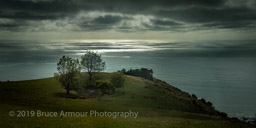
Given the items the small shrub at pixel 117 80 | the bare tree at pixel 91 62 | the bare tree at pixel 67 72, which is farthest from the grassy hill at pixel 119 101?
the bare tree at pixel 91 62

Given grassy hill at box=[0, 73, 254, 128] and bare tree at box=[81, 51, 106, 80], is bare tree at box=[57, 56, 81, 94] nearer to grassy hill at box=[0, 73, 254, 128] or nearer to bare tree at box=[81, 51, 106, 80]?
grassy hill at box=[0, 73, 254, 128]

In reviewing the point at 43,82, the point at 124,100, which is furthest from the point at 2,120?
the point at 43,82

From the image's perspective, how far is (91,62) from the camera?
95.3 metres

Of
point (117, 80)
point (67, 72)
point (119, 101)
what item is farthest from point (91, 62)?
point (119, 101)

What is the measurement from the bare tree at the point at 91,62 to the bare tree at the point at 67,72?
22.5 meters

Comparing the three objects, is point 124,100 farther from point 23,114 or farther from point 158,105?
point 23,114

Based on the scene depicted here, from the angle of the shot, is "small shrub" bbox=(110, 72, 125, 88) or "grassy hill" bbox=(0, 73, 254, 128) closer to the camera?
"grassy hill" bbox=(0, 73, 254, 128)

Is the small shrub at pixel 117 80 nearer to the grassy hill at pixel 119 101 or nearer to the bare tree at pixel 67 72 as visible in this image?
the grassy hill at pixel 119 101

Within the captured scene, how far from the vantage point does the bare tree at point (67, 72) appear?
68.4m

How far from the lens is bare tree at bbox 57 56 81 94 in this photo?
224 feet

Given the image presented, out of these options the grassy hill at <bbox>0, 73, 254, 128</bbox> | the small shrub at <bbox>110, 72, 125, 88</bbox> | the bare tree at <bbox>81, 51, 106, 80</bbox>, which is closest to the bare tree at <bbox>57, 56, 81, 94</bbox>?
the grassy hill at <bbox>0, 73, 254, 128</bbox>

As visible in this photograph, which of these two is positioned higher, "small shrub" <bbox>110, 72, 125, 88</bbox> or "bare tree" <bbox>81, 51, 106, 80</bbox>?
"bare tree" <bbox>81, 51, 106, 80</bbox>

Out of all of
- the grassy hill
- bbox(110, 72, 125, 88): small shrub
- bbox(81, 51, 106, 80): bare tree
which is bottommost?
the grassy hill

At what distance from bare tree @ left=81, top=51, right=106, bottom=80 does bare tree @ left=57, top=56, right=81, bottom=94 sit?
73.7 feet
